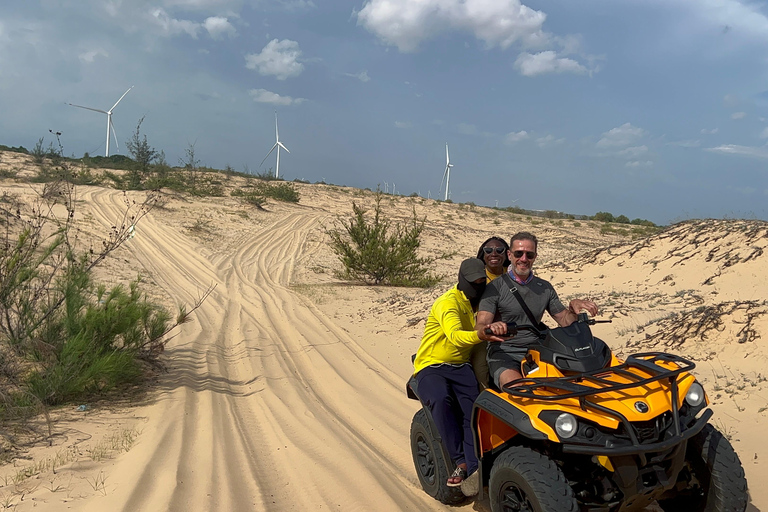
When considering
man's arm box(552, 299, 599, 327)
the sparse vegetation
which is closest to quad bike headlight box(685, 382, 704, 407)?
man's arm box(552, 299, 599, 327)

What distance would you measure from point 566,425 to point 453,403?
1147 millimetres

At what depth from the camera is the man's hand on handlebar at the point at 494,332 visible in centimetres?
344

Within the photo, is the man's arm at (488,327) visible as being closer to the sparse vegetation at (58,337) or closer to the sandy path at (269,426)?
the sandy path at (269,426)

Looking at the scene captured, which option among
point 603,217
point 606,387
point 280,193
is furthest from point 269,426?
point 603,217

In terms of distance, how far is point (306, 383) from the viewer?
24.2ft

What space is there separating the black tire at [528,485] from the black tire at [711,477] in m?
0.82

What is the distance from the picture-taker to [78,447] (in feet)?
15.7

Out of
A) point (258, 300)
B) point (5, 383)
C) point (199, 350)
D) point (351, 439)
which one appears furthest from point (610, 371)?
point (258, 300)

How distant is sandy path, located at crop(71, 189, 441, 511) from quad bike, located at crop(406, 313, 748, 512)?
4.18 feet

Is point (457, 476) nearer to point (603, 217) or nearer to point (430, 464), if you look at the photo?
point (430, 464)

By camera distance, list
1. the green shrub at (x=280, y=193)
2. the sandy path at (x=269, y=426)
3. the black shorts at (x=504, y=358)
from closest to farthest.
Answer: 1. the black shorts at (x=504, y=358)
2. the sandy path at (x=269, y=426)
3. the green shrub at (x=280, y=193)

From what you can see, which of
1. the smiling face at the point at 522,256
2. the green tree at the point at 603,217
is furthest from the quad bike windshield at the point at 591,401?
the green tree at the point at 603,217

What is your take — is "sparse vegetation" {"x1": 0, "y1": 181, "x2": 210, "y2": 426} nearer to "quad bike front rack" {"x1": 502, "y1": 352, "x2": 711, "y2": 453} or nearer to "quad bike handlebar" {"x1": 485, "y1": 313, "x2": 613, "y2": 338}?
"quad bike handlebar" {"x1": 485, "y1": 313, "x2": 613, "y2": 338}

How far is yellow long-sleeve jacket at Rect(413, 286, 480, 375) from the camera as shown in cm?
392
